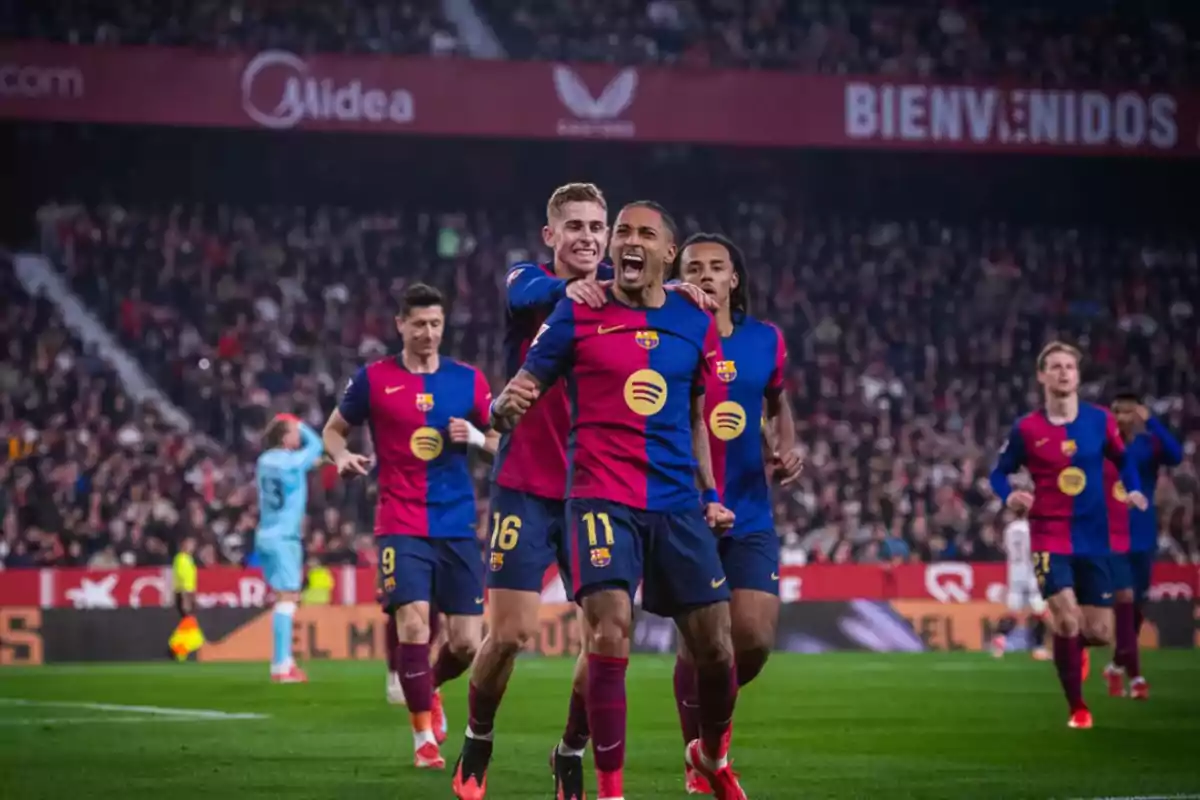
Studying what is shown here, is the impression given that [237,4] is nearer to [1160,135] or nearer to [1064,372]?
[1160,135]

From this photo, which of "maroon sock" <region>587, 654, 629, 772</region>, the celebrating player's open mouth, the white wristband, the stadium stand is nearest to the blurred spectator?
the stadium stand

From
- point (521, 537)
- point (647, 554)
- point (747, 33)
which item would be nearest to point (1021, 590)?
point (747, 33)

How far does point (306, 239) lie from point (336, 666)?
1395 cm

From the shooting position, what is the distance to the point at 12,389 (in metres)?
29.2

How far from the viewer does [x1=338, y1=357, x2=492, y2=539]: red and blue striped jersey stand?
11.3m

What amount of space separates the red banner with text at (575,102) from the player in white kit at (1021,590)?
38.8 ft

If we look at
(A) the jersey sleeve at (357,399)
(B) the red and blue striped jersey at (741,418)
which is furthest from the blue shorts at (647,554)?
(A) the jersey sleeve at (357,399)

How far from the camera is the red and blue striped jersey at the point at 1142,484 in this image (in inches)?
634

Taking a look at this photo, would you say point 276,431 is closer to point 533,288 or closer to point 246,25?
point 533,288

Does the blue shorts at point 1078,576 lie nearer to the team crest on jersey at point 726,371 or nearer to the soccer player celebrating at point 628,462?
the team crest on jersey at point 726,371

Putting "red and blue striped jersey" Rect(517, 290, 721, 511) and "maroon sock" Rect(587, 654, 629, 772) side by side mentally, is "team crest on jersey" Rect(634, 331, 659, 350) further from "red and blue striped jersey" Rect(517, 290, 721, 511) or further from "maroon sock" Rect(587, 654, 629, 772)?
"maroon sock" Rect(587, 654, 629, 772)

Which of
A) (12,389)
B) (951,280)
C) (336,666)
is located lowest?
(336,666)

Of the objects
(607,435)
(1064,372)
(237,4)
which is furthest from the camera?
(237,4)

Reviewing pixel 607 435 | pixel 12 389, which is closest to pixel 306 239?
pixel 12 389
